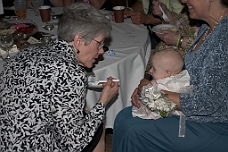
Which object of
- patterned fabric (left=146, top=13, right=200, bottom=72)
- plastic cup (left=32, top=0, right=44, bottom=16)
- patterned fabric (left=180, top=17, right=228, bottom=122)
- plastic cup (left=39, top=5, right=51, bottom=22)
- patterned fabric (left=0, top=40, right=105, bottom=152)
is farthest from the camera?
plastic cup (left=32, top=0, right=44, bottom=16)

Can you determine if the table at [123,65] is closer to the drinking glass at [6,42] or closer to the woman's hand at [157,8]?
the woman's hand at [157,8]

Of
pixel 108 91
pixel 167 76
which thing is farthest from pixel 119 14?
pixel 108 91

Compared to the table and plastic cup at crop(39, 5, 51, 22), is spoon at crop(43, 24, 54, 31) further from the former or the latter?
plastic cup at crop(39, 5, 51, 22)

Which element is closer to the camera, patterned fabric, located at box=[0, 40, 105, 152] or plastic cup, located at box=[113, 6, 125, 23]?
patterned fabric, located at box=[0, 40, 105, 152]

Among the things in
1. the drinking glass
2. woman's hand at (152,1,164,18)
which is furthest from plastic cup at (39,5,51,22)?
woman's hand at (152,1,164,18)

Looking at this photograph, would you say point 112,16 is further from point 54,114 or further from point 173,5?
point 54,114

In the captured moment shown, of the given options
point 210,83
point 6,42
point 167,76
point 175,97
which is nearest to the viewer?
point 210,83

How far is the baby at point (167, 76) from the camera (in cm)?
203

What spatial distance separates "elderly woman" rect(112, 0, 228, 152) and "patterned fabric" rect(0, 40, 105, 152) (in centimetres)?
43

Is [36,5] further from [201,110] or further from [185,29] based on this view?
[201,110]

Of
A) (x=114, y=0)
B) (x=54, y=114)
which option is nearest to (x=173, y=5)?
(x=54, y=114)

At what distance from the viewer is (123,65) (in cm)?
233

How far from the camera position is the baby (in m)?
2.03

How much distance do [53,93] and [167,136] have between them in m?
0.77
